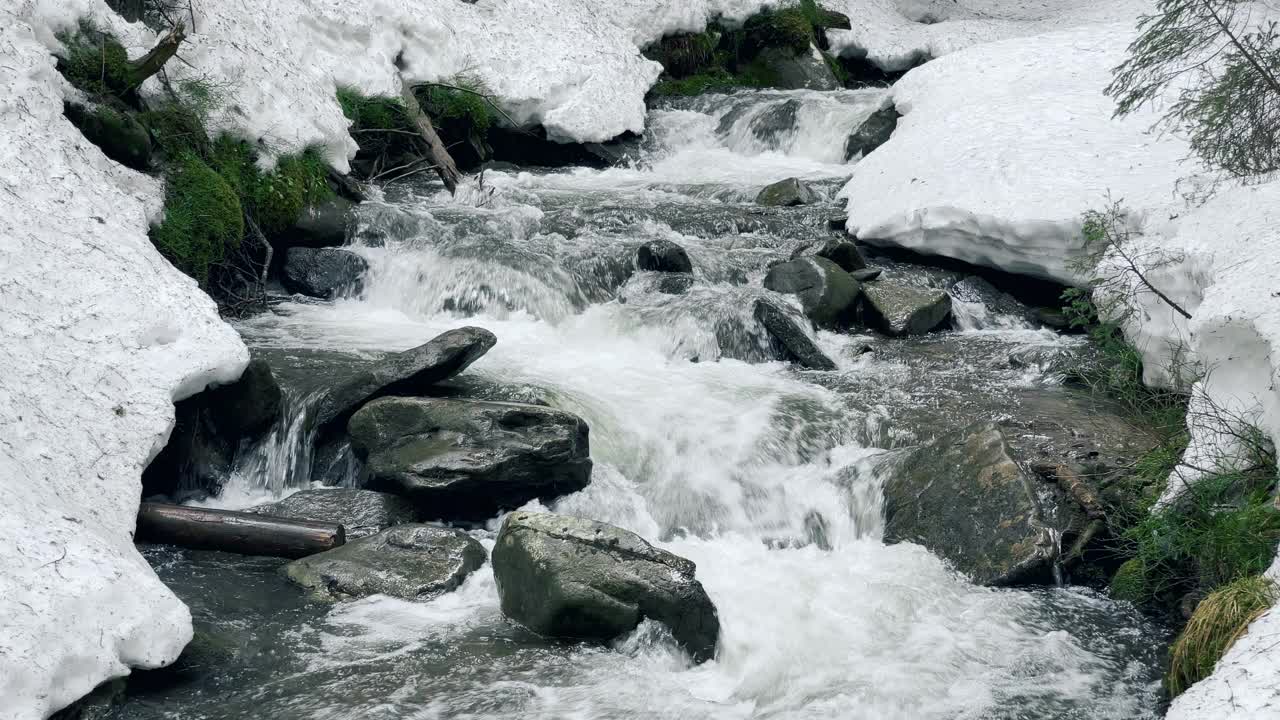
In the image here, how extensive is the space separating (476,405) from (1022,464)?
11.3ft

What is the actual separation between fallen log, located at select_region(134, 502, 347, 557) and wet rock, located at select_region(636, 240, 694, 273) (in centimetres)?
491

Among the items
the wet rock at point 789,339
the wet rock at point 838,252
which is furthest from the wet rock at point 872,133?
the wet rock at point 789,339

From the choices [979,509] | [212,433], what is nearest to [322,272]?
[212,433]

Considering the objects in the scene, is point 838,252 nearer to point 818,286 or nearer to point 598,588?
point 818,286

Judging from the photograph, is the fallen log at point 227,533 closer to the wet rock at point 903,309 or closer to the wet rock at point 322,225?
the wet rock at point 322,225

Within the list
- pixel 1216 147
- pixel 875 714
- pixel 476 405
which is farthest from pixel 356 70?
pixel 875 714

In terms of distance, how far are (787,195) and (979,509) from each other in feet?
21.7

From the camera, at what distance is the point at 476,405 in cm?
665

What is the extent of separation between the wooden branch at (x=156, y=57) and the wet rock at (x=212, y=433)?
3.16 meters

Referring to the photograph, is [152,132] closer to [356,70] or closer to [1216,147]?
[356,70]

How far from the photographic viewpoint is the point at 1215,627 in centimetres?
439

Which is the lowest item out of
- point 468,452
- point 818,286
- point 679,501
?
point 679,501

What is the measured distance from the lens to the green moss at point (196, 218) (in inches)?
314

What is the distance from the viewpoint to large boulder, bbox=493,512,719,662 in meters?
4.93
